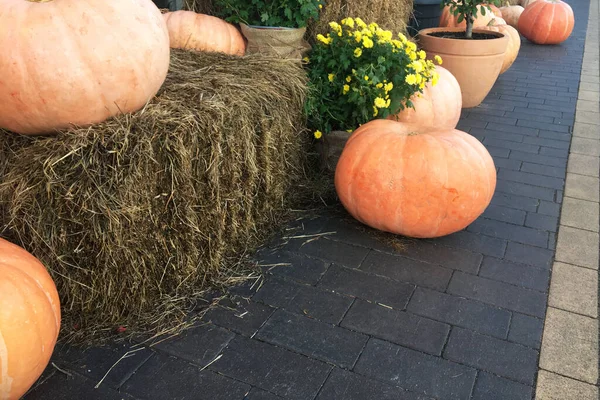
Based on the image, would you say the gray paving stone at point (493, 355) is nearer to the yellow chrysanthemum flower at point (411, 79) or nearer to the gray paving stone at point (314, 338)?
the gray paving stone at point (314, 338)

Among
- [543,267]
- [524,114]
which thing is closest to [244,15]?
[543,267]

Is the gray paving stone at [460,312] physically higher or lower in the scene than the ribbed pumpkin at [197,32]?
lower

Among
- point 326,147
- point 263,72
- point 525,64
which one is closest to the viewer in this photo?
point 263,72

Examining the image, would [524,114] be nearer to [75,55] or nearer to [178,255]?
[178,255]

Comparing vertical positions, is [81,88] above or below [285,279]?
above

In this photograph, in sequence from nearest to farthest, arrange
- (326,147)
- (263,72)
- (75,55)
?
(75,55) → (263,72) → (326,147)

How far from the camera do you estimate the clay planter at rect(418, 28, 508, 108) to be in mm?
5004

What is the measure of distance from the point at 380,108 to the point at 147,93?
5.49 feet

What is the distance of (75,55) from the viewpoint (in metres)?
2.06

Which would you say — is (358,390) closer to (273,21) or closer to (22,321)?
(22,321)

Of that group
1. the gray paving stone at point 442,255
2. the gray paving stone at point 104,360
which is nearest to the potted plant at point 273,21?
the gray paving stone at point 442,255

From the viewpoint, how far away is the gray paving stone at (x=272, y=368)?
6.55 ft

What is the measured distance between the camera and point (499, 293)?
255 centimetres

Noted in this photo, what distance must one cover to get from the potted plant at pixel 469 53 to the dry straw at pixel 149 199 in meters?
2.69
